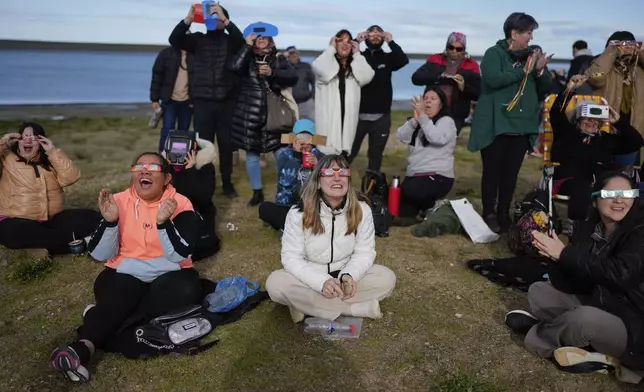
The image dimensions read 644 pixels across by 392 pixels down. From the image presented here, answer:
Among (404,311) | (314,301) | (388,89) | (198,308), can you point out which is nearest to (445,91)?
(388,89)

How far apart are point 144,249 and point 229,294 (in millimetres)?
780

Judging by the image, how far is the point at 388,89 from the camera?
7516 mm

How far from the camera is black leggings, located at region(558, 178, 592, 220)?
5.75 meters

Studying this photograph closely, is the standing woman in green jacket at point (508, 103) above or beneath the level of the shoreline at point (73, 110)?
above

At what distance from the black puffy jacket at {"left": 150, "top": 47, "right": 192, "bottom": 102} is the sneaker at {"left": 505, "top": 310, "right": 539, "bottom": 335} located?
5.90 m

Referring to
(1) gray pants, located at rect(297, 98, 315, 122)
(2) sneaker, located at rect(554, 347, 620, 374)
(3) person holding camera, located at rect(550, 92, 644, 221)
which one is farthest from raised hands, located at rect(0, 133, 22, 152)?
(1) gray pants, located at rect(297, 98, 315, 122)

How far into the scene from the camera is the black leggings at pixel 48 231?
17.8 ft

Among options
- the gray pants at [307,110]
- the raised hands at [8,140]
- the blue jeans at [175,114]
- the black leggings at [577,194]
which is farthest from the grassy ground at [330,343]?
the gray pants at [307,110]

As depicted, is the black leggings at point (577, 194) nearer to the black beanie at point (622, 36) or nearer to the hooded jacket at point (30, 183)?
the black beanie at point (622, 36)

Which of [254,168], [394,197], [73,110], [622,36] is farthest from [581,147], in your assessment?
[73,110]

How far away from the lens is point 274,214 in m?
6.33

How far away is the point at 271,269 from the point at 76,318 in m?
1.87

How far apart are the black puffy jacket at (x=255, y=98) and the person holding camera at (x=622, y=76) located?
3.52 meters

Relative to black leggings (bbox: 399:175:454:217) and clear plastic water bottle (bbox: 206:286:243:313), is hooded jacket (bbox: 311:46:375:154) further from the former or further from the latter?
clear plastic water bottle (bbox: 206:286:243:313)
